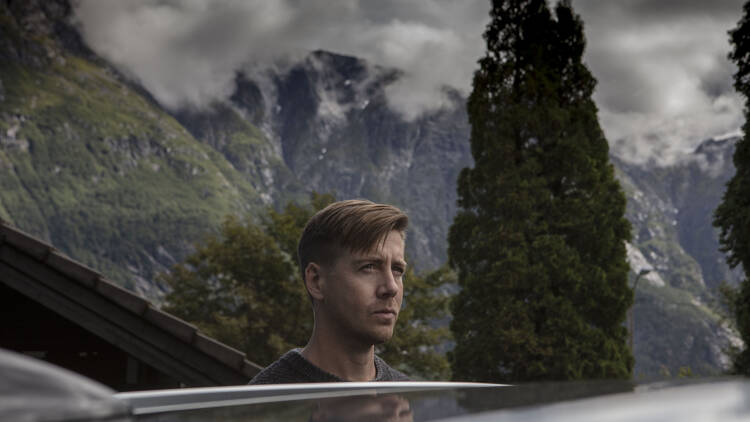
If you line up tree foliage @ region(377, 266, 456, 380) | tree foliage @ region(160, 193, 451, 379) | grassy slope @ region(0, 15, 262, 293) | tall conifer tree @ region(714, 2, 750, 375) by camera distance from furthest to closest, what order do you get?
1. grassy slope @ region(0, 15, 262, 293)
2. tree foliage @ region(377, 266, 456, 380)
3. tree foliage @ region(160, 193, 451, 379)
4. tall conifer tree @ region(714, 2, 750, 375)

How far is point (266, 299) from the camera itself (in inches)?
752

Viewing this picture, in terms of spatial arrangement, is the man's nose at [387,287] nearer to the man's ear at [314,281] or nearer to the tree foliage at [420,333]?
the man's ear at [314,281]

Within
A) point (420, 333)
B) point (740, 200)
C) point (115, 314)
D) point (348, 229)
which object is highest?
point (740, 200)

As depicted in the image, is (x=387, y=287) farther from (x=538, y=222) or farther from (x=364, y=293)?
(x=538, y=222)

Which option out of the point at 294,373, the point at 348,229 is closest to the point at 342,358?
the point at 294,373

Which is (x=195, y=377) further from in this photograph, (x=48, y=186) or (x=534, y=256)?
(x=48, y=186)

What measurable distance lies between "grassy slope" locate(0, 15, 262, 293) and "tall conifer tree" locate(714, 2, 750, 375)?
11906cm

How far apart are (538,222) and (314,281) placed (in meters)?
14.3

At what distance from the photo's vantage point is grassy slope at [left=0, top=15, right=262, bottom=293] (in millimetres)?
133250

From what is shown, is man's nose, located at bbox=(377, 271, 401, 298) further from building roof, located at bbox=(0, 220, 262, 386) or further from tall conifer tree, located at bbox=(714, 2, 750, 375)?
tall conifer tree, located at bbox=(714, 2, 750, 375)

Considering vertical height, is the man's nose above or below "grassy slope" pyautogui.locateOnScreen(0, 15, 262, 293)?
below

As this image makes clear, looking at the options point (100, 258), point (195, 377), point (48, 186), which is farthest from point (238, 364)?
point (48, 186)

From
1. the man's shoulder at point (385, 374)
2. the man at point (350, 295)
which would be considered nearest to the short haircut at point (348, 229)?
the man at point (350, 295)

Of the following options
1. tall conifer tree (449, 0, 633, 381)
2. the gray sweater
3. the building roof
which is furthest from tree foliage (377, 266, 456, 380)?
the gray sweater
